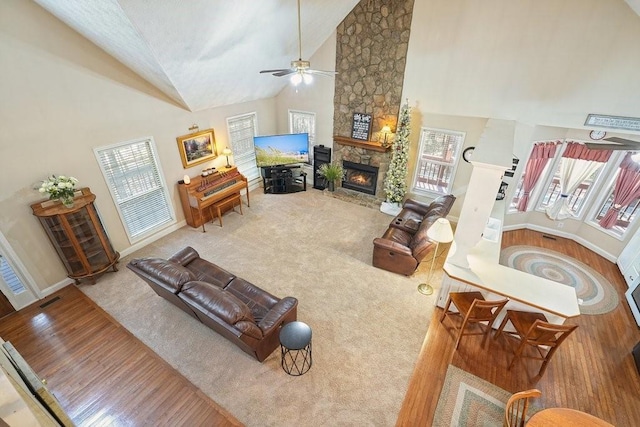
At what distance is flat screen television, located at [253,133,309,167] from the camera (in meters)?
7.39

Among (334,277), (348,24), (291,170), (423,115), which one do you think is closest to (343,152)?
(291,170)

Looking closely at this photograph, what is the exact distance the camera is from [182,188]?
6043 millimetres

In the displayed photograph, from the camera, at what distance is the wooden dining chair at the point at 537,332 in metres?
3.12

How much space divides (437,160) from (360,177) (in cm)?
198

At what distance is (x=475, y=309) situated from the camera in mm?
3494

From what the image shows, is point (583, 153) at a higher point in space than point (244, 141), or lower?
higher

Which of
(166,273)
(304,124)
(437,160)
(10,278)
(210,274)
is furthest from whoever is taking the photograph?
(304,124)

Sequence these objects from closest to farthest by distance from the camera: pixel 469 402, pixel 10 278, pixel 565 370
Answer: pixel 469 402
pixel 565 370
pixel 10 278

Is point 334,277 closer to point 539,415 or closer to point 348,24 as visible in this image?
point 539,415

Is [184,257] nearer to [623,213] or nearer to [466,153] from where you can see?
[466,153]

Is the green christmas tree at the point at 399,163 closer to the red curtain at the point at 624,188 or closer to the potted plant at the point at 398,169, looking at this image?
the potted plant at the point at 398,169

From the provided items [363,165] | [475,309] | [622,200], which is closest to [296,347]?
[475,309]

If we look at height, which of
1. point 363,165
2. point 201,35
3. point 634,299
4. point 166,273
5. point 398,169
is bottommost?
point 634,299

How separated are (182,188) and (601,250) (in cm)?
859
